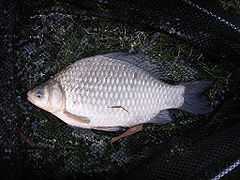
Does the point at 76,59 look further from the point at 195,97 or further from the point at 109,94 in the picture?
the point at 195,97

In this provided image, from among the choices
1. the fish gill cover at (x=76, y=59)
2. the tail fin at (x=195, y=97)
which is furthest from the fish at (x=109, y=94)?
the fish gill cover at (x=76, y=59)

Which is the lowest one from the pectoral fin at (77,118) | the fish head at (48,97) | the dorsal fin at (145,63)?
the pectoral fin at (77,118)

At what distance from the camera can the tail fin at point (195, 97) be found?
6.12ft

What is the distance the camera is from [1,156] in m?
1.81

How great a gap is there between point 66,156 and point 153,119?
44 centimetres

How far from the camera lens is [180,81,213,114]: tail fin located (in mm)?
1864

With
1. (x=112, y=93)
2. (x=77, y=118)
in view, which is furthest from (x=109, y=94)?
(x=77, y=118)

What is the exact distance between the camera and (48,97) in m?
1.84

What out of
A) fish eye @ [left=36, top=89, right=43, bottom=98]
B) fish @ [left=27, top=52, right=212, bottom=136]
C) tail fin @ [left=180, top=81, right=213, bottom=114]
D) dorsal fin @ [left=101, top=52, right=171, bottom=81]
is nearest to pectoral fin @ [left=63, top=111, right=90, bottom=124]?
fish @ [left=27, top=52, right=212, bottom=136]

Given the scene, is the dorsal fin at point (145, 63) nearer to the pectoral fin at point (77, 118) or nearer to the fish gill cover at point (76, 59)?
the fish gill cover at point (76, 59)

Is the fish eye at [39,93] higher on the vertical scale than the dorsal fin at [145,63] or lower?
lower

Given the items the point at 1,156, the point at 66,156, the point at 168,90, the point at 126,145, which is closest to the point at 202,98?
the point at 168,90

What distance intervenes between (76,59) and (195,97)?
1.86 feet

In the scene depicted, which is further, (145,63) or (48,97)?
(145,63)
